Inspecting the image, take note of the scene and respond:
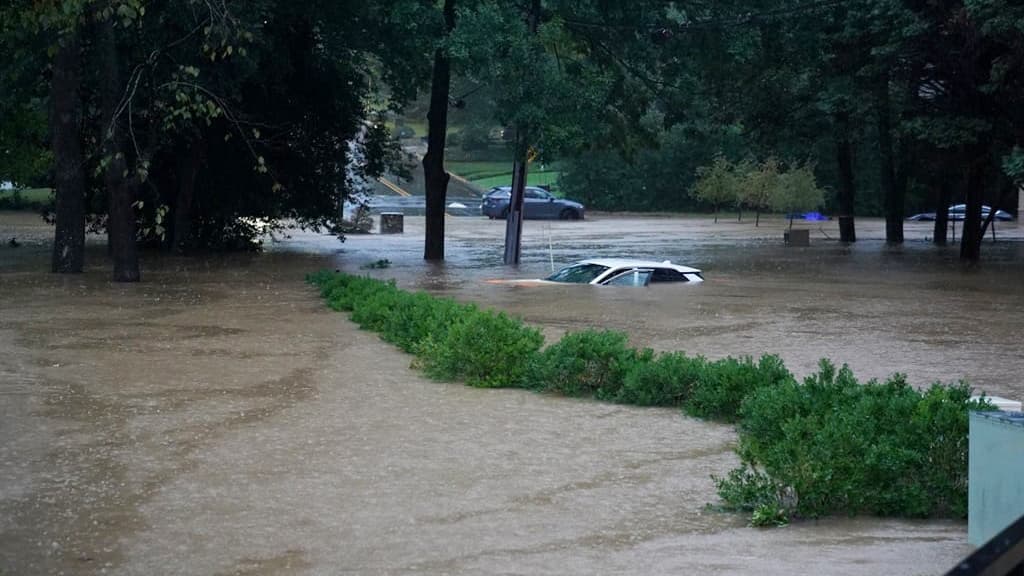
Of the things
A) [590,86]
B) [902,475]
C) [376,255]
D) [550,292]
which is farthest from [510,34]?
[902,475]

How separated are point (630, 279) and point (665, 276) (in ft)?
3.78

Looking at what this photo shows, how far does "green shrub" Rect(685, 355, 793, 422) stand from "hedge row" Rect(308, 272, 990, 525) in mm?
11

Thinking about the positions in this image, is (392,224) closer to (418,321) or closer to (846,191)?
(846,191)

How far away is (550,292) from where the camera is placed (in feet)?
80.3

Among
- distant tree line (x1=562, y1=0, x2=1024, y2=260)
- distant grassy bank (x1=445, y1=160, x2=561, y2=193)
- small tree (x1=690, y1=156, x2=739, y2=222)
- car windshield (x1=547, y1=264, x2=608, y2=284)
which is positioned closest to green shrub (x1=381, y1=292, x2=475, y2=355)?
car windshield (x1=547, y1=264, x2=608, y2=284)

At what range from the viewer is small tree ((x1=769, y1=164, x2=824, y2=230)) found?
187 feet

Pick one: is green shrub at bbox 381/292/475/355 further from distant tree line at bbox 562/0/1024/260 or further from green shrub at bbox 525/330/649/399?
distant tree line at bbox 562/0/1024/260

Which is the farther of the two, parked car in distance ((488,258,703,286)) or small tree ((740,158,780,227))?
small tree ((740,158,780,227))

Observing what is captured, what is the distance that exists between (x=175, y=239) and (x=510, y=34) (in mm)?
10679

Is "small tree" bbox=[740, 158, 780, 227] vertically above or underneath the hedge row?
above

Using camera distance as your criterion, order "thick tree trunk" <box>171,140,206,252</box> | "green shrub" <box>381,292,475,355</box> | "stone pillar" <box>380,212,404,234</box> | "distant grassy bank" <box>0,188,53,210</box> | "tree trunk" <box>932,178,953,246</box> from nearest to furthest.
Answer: "green shrub" <box>381,292,475,355</box>, "thick tree trunk" <box>171,140,206,252</box>, "tree trunk" <box>932,178,953,246</box>, "stone pillar" <box>380,212,404,234</box>, "distant grassy bank" <box>0,188,53,210</box>

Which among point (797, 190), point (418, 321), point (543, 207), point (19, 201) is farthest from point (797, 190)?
point (418, 321)

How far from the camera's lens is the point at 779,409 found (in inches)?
414

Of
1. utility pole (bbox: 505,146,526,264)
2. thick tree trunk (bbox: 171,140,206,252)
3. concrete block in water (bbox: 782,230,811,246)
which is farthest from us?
concrete block in water (bbox: 782,230,811,246)
